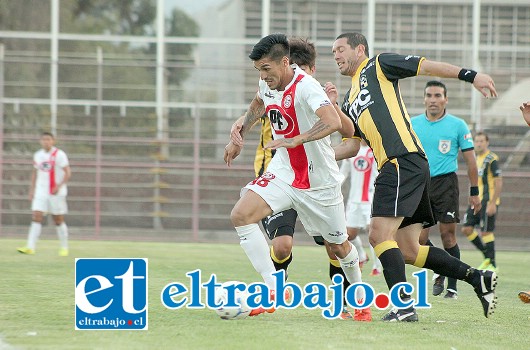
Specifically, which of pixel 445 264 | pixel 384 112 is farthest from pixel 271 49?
pixel 445 264

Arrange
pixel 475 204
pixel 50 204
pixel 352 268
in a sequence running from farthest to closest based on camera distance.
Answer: pixel 50 204 → pixel 475 204 → pixel 352 268

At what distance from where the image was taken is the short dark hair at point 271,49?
7254mm

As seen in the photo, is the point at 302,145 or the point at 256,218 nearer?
the point at 256,218

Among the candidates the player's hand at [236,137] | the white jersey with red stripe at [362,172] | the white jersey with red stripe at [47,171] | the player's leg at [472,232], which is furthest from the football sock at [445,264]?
the white jersey with red stripe at [47,171]

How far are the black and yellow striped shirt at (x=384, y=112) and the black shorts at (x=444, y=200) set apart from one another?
2.66m

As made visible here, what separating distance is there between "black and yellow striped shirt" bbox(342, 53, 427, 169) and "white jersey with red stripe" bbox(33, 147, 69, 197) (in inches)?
399

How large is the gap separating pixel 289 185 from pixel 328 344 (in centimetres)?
163

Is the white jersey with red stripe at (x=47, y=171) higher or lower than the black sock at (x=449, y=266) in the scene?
higher

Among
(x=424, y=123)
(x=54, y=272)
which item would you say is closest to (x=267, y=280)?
(x=424, y=123)

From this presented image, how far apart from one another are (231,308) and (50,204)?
10351 mm

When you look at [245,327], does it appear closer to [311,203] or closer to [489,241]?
[311,203]

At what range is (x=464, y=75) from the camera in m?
7.09

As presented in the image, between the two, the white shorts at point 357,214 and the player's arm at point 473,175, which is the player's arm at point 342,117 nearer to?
the player's arm at point 473,175

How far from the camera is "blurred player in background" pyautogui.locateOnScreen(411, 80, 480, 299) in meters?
10.3
